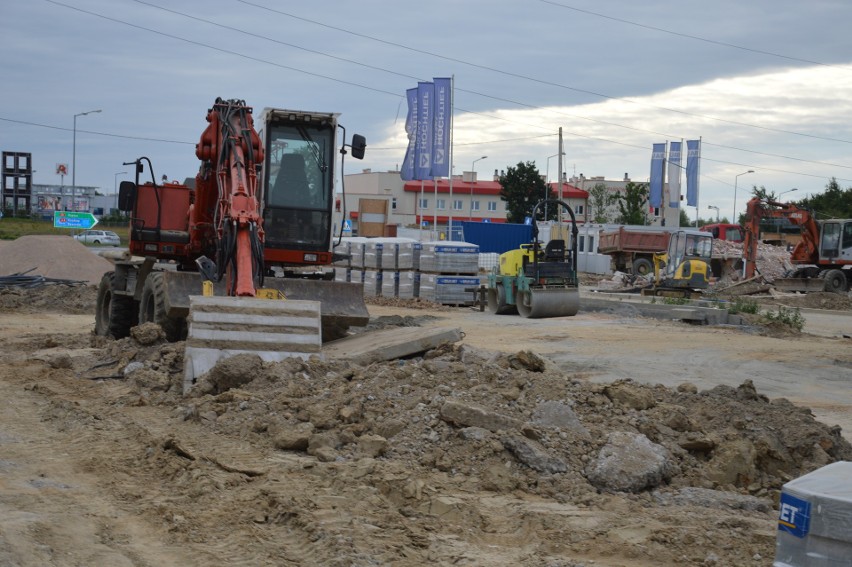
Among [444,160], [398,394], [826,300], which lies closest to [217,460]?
[398,394]

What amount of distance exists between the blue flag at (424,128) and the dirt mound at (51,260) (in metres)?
14.2

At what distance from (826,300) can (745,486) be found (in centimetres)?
2909

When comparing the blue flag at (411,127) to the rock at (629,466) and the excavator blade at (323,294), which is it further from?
the rock at (629,466)

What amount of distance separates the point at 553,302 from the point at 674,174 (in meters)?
35.9

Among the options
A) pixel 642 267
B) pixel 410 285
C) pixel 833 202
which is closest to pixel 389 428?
pixel 410 285

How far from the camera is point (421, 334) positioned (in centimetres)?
1242

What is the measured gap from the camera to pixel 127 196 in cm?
1495

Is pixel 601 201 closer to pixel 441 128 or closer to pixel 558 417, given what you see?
pixel 441 128

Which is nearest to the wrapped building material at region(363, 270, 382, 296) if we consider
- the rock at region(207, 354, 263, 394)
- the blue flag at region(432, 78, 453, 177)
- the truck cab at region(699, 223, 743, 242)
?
the blue flag at region(432, 78, 453, 177)

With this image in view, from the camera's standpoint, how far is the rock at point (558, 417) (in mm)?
8367

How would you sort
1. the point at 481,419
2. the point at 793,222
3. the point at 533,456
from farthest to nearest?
1. the point at 793,222
2. the point at 481,419
3. the point at 533,456

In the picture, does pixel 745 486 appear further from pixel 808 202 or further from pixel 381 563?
pixel 808 202

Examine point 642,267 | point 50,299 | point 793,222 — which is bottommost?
point 50,299

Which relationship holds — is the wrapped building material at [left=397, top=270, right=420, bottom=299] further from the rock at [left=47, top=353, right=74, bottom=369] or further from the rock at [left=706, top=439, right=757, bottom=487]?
the rock at [left=706, top=439, right=757, bottom=487]
